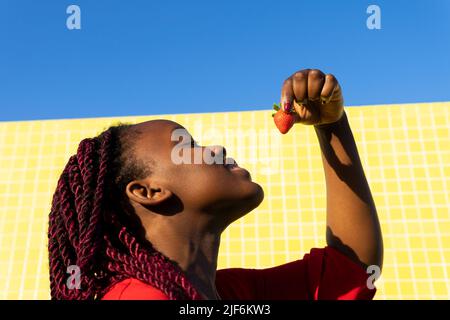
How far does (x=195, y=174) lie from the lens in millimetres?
951

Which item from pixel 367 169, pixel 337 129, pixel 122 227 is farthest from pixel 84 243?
pixel 367 169

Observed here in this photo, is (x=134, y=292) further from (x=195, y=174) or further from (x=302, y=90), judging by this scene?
(x=302, y=90)

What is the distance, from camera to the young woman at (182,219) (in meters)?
0.89

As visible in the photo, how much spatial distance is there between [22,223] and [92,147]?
3588mm

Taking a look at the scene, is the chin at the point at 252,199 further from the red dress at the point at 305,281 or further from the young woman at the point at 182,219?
the red dress at the point at 305,281

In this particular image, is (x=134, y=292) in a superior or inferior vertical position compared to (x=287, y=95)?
inferior

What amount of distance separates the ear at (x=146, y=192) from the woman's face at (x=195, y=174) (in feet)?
0.03

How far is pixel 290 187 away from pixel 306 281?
3.18 metres

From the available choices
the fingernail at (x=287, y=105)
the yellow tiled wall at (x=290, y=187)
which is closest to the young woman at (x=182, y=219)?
the fingernail at (x=287, y=105)

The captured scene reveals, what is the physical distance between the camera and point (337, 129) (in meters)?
1.10

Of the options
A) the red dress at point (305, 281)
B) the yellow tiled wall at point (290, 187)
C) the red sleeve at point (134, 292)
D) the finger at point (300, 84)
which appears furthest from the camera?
the yellow tiled wall at point (290, 187)

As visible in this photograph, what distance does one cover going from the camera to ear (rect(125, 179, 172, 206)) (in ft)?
3.12

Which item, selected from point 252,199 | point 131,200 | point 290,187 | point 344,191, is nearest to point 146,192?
point 131,200

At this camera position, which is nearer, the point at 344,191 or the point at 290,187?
the point at 344,191
